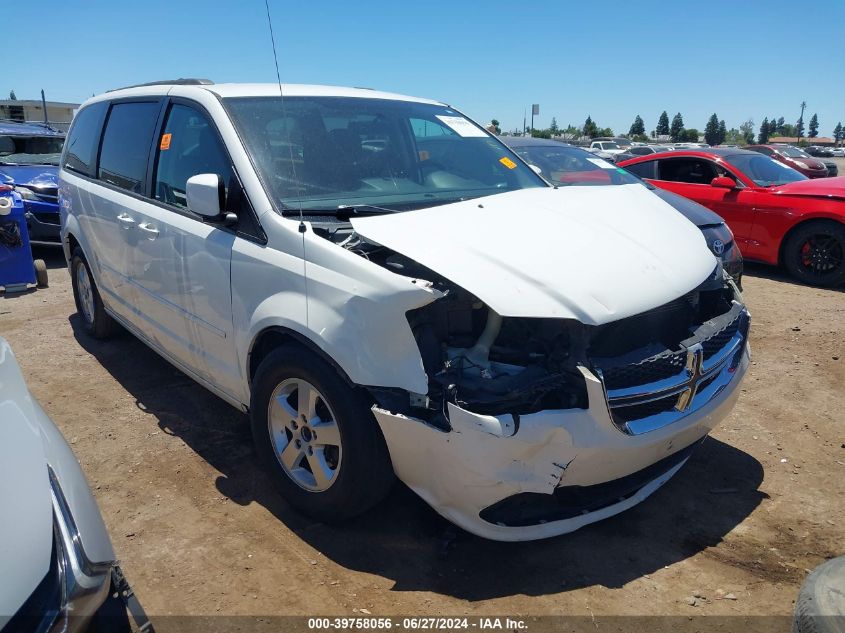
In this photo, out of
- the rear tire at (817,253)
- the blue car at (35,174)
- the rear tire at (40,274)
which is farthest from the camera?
the blue car at (35,174)

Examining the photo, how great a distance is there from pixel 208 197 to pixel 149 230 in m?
0.97

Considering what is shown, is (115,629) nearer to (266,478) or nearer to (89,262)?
(266,478)

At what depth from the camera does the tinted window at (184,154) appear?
11.1 feet

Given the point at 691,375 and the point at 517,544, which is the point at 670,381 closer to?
the point at 691,375

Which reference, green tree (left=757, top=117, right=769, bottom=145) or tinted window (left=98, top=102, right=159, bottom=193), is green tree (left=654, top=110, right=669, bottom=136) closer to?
green tree (left=757, top=117, right=769, bottom=145)

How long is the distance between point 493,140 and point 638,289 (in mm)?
2068

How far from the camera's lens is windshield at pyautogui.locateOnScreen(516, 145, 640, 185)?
7625 mm

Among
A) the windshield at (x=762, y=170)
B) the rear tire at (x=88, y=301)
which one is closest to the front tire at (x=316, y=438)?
the rear tire at (x=88, y=301)

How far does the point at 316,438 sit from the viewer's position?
113 inches

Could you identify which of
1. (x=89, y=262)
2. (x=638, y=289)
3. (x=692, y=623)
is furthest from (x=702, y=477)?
(x=89, y=262)

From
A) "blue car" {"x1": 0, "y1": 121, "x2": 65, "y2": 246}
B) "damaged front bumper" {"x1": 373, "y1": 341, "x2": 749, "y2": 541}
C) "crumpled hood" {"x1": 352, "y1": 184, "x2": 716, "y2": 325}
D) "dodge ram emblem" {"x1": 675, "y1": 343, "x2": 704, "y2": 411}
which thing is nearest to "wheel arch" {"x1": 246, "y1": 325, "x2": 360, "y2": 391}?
"damaged front bumper" {"x1": 373, "y1": 341, "x2": 749, "y2": 541}

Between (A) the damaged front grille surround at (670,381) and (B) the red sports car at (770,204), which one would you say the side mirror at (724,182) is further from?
(A) the damaged front grille surround at (670,381)

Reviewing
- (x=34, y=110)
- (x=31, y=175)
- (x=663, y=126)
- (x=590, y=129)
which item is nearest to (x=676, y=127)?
(x=663, y=126)

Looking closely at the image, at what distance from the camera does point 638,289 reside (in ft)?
8.64
